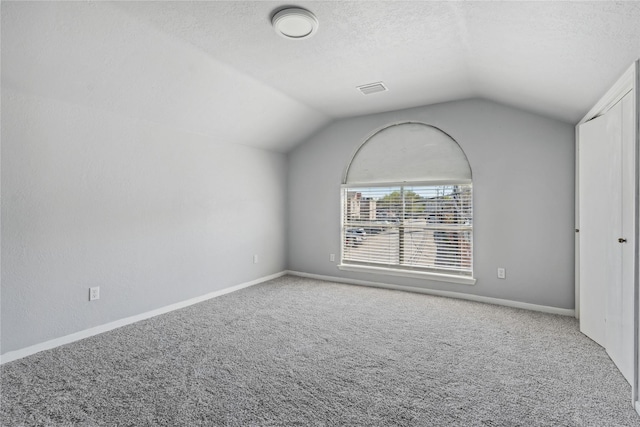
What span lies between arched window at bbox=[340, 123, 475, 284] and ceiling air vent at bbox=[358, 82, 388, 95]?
0.93m

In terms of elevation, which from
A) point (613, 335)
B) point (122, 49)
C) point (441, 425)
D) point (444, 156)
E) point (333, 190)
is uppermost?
point (122, 49)

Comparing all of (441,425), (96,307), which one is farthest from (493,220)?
(96,307)

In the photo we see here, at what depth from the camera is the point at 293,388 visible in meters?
2.02

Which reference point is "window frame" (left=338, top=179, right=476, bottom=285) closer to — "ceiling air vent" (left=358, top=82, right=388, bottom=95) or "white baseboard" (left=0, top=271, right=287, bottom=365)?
"ceiling air vent" (left=358, top=82, right=388, bottom=95)

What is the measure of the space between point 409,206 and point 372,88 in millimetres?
1679

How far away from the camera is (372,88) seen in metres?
3.52

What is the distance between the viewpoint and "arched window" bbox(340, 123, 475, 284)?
4016 millimetres

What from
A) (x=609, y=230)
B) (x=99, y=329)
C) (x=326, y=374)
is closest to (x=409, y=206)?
(x=609, y=230)

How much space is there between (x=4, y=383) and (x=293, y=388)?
73.8 inches

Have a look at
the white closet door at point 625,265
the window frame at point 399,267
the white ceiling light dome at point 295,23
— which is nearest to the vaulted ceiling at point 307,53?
the white ceiling light dome at point 295,23

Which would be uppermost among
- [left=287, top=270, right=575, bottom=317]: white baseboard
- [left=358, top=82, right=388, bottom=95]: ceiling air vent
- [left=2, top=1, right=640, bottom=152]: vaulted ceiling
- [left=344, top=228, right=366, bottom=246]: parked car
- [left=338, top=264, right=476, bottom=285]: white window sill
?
[left=358, top=82, right=388, bottom=95]: ceiling air vent

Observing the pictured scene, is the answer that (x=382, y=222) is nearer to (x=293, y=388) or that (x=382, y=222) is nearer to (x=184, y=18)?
(x=293, y=388)

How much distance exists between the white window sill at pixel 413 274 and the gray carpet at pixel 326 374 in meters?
0.56

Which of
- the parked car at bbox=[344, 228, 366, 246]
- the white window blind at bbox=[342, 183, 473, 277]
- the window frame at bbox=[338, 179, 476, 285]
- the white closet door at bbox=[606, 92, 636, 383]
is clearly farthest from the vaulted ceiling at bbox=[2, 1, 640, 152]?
the parked car at bbox=[344, 228, 366, 246]
